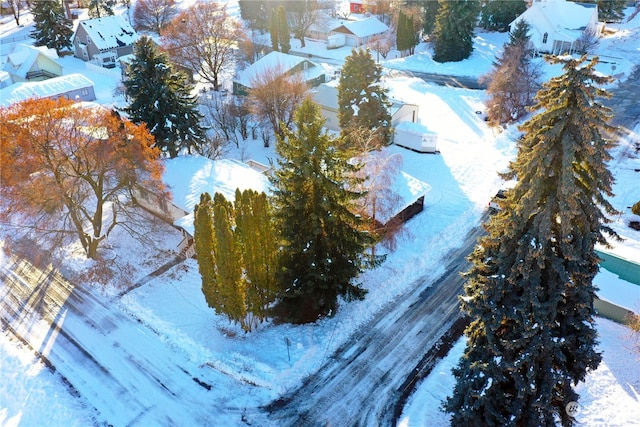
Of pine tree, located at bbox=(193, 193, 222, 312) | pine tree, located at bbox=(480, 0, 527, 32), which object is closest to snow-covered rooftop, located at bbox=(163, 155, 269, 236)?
pine tree, located at bbox=(193, 193, 222, 312)

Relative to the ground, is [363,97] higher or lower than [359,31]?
higher

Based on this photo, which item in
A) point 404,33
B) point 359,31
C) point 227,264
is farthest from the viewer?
point 359,31

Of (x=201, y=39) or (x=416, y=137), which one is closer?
(x=416, y=137)

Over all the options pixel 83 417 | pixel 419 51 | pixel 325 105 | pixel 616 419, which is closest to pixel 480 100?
pixel 325 105

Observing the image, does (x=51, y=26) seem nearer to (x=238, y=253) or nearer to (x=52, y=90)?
(x=52, y=90)

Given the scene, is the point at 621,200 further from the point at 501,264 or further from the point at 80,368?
the point at 80,368

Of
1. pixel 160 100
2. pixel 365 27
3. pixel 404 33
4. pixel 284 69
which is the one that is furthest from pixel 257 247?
pixel 365 27
